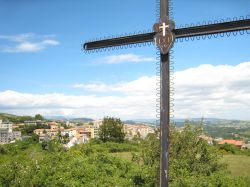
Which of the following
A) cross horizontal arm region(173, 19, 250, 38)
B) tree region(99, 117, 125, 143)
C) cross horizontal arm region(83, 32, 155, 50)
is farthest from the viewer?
tree region(99, 117, 125, 143)

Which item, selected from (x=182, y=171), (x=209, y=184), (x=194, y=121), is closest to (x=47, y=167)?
(x=182, y=171)

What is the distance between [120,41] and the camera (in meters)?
5.66

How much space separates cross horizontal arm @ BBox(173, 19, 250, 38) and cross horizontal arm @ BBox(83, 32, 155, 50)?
1.44 ft

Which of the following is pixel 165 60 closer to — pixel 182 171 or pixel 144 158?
pixel 182 171

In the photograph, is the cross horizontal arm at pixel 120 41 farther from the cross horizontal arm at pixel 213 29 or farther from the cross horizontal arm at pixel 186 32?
the cross horizontal arm at pixel 213 29

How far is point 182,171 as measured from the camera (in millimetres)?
14664

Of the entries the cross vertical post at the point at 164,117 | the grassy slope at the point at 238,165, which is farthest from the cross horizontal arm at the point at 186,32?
the grassy slope at the point at 238,165

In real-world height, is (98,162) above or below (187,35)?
below

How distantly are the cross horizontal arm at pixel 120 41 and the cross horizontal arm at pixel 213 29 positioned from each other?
1.44ft

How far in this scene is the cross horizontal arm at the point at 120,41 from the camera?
5.39 m

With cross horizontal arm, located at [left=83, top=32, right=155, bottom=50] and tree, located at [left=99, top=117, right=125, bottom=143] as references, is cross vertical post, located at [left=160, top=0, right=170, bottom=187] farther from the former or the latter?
tree, located at [left=99, top=117, right=125, bottom=143]

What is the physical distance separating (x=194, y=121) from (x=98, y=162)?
644 cm

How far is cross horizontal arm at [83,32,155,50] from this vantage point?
5387mm

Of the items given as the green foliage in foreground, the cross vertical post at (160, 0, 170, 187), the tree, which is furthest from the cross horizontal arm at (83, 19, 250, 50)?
the tree
